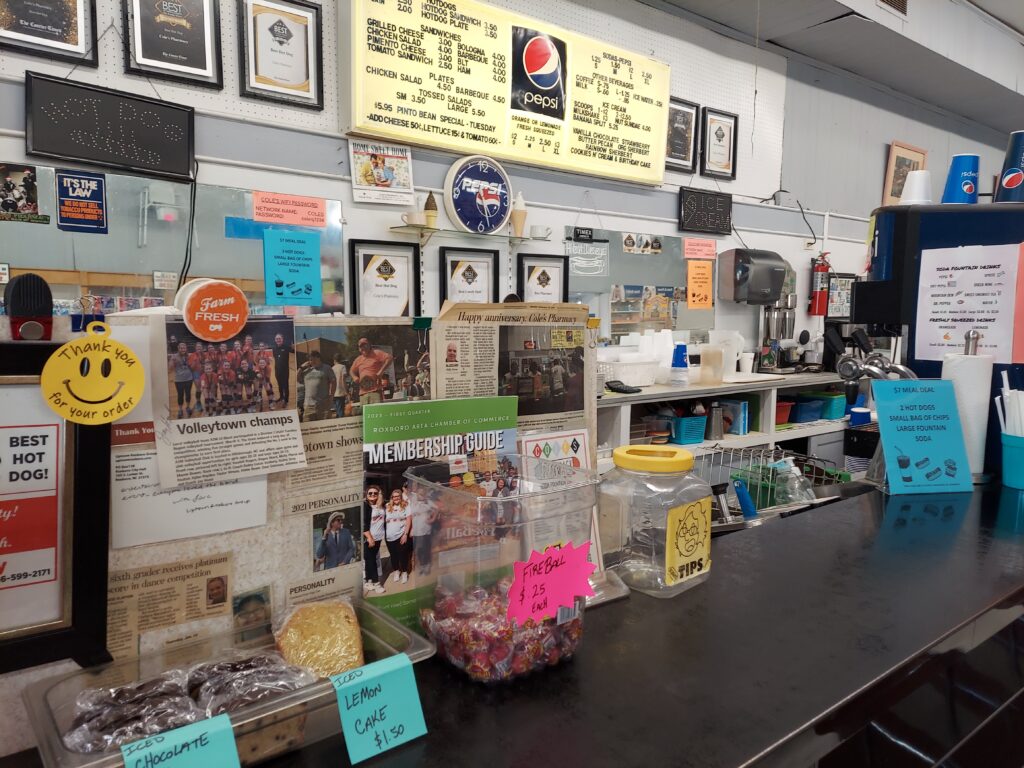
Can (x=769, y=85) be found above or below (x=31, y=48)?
above

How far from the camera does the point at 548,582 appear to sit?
0.75 meters

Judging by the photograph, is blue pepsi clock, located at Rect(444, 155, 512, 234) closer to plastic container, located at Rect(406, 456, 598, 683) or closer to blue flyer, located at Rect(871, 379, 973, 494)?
blue flyer, located at Rect(871, 379, 973, 494)

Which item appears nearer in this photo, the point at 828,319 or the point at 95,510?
the point at 95,510

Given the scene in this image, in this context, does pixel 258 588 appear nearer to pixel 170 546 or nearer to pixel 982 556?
pixel 170 546

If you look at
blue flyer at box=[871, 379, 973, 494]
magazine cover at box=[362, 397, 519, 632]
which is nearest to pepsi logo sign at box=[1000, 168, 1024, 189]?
blue flyer at box=[871, 379, 973, 494]

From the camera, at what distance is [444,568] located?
818 mm

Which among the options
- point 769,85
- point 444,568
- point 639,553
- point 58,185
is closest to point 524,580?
point 444,568

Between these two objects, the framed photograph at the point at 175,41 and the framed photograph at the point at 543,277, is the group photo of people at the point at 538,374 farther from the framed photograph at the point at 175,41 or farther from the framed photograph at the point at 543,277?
the framed photograph at the point at 543,277

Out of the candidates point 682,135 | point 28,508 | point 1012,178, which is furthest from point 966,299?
point 682,135

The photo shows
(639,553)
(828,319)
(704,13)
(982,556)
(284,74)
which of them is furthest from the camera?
(828,319)

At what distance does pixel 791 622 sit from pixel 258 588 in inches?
28.3

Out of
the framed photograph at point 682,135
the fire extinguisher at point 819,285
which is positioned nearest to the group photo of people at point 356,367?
the framed photograph at point 682,135

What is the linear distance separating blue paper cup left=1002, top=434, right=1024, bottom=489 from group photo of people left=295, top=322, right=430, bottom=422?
5.18 ft

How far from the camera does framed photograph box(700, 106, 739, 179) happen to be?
13.3 feet
